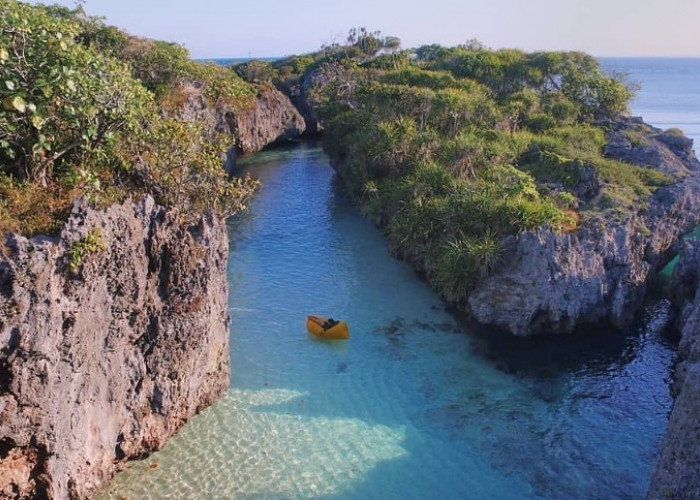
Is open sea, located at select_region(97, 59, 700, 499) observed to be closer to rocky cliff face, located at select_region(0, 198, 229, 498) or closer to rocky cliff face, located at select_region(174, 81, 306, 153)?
rocky cliff face, located at select_region(0, 198, 229, 498)

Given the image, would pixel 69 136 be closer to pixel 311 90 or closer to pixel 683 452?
pixel 683 452

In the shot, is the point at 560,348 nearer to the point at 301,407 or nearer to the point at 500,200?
the point at 500,200

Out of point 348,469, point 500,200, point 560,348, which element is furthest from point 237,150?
point 348,469

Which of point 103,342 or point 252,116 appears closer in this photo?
point 103,342

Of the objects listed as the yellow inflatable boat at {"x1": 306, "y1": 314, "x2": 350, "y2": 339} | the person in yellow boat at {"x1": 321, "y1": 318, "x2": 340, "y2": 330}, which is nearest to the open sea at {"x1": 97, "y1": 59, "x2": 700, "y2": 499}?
the yellow inflatable boat at {"x1": 306, "y1": 314, "x2": 350, "y2": 339}

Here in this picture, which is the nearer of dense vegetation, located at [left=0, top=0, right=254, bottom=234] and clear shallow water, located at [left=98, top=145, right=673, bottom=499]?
dense vegetation, located at [left=0, top=0, right=254, bottom=234]

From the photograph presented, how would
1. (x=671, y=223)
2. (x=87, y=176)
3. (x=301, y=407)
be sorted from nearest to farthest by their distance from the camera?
(x=87, y=176) < (x=301, y=407) < (x=671, y=223)

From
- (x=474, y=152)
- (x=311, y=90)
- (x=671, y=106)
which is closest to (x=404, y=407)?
(x=474, y=152)
